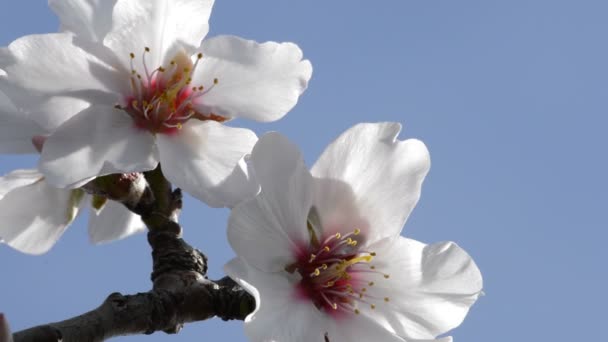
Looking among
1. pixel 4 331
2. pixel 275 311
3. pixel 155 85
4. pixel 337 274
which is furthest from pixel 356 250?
pixel 4 331

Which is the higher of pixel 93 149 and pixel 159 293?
pixel 93 149

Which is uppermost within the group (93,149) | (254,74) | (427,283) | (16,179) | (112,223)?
(254,74)

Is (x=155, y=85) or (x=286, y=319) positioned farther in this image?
(x=155, y=85)

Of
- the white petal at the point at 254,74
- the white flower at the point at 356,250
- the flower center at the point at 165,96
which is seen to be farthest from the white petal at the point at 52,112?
the white flower at the point at 356,250

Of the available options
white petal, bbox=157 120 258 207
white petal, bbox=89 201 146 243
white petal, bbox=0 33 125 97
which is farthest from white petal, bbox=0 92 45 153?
white petal, bbox=89 201 146 243

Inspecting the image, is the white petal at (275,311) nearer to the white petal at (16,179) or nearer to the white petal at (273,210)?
the white petal at (273,210)

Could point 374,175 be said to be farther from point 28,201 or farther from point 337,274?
point 28,201

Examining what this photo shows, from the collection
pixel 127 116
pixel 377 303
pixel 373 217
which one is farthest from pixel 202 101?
pixel 377 303
